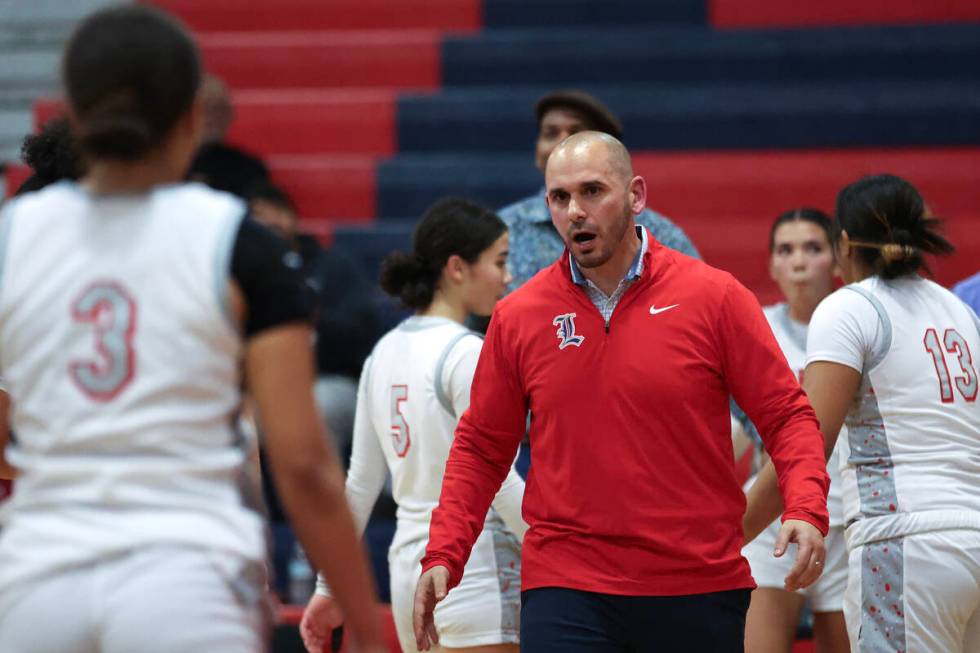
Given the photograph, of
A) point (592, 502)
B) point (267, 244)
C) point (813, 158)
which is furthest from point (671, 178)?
point (267, 244)

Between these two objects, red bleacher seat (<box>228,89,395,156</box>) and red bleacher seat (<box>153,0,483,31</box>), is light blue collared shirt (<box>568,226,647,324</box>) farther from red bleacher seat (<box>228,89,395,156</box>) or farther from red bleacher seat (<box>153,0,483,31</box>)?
red bleacher seat (<box>153,0,483,31</box>)

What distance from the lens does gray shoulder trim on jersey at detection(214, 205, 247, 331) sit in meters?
1.92

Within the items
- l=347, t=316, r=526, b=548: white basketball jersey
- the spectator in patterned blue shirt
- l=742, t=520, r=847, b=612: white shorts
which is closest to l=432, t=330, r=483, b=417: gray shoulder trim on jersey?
l=347, t=316, r=526, b=548: white basketball jersey

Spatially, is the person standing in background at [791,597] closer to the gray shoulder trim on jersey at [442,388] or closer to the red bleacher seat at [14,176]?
the gray shoulder trim on jersey at [442,388]

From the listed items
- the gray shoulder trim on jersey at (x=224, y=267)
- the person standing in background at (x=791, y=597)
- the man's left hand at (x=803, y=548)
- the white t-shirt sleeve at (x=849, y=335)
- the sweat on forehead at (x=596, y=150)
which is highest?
the sweat on forehead at (x=596, y=150)

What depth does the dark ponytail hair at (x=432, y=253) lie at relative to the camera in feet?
13.3

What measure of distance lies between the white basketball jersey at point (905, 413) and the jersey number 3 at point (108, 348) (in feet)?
6.35

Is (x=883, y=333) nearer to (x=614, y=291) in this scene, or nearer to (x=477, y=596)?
(x=614, y=291)

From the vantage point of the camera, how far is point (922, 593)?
3305 millimetres

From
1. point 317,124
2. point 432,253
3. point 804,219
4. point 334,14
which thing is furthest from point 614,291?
point 334,14

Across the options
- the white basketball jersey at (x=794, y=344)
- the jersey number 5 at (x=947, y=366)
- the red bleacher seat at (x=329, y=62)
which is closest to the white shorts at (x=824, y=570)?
the white basketball jersey at (x=794, y=344)

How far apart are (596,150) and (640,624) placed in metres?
1.05

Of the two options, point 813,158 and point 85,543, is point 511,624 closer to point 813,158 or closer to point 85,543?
point 85,543

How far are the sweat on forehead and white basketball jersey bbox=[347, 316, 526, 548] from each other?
0.66 m
